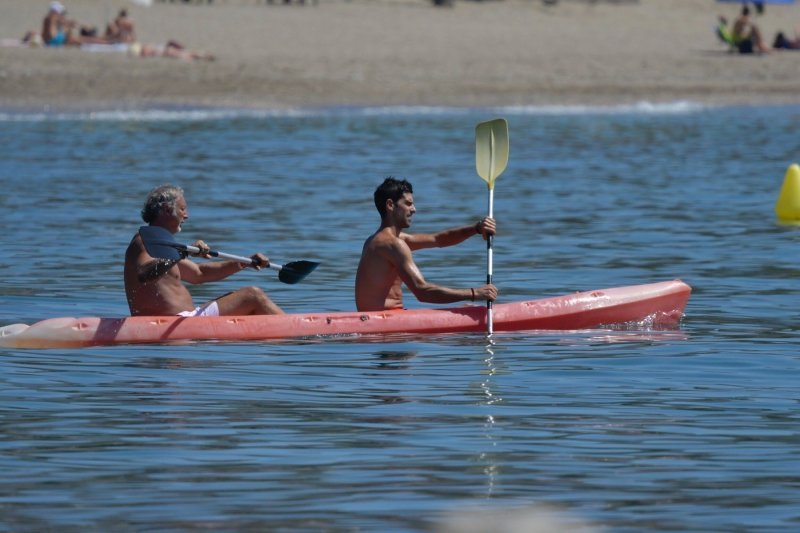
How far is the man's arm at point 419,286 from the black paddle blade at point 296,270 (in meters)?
0.77

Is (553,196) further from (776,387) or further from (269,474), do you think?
(269,474)

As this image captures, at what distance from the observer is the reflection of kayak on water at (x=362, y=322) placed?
10.3m

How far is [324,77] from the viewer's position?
33969 mm

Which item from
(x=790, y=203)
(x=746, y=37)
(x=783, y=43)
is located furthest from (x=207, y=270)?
(x=783, y=43)

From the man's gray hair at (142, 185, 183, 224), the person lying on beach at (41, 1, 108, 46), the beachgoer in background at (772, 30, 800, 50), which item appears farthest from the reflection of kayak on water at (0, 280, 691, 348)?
the beachgoer in background at (772, 30, 800, 50)

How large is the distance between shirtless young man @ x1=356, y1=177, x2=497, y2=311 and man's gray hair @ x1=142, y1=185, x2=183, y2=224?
1.26 m

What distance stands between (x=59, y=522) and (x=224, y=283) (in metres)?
8.17

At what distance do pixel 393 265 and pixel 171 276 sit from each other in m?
1.46

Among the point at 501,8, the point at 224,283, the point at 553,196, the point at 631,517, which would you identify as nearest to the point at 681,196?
the point at 553,196

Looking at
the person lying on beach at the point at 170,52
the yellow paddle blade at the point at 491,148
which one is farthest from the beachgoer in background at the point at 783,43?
the yellow paddle blade at the point at 491,148

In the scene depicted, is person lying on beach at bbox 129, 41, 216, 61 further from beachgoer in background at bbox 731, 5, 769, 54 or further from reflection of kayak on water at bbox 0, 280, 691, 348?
reflection of kayak on water at bbox 0, 280, 691, 348

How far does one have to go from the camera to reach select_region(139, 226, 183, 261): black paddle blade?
32.9 feet

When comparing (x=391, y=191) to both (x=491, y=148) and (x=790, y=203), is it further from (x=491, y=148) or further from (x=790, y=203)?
(x=790, y=203)

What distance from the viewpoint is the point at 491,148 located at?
12188 millimetres
